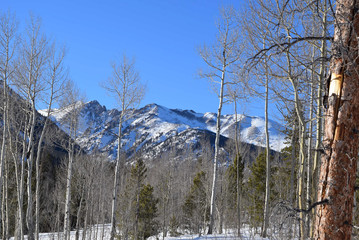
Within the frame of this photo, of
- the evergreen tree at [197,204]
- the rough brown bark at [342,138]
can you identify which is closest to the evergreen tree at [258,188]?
the evergreen tree at [197,204]

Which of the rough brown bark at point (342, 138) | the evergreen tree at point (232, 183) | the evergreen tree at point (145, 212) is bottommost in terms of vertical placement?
the evergreen tree at point (145, 212)

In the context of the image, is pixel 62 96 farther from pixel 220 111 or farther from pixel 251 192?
pixel 251 192

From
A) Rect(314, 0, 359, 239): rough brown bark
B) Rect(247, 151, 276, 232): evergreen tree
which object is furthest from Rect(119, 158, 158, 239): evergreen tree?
Rect(314, 0, 359, 239): rough brown bark

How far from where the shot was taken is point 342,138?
3.00m

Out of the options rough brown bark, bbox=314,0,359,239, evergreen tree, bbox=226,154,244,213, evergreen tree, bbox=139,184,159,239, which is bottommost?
evergreen tree, bbox=139,184,159,239

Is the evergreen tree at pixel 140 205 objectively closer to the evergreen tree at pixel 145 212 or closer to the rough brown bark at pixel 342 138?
the evergreen tree at pixel 145 212

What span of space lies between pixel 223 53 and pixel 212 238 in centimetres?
829

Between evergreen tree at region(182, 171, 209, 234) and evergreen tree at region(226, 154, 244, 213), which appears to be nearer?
evergreen tree at region(226, 154, 244, 213)

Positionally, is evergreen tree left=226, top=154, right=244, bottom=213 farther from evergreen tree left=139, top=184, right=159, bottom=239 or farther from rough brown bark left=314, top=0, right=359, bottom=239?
rough brown bark left=314, top=0, right=359, bottom=239

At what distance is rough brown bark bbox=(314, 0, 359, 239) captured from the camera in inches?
116

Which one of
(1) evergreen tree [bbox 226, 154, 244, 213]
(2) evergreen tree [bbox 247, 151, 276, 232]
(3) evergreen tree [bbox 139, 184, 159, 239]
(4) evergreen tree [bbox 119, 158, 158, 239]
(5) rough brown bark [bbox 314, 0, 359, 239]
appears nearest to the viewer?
(5) rough brown bark [bbox 314, 0, 359, 239]

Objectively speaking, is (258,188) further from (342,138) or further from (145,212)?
(342,138)

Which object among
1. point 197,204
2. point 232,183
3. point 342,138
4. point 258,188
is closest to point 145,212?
point 197,204

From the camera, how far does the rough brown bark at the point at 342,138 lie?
2949mm
